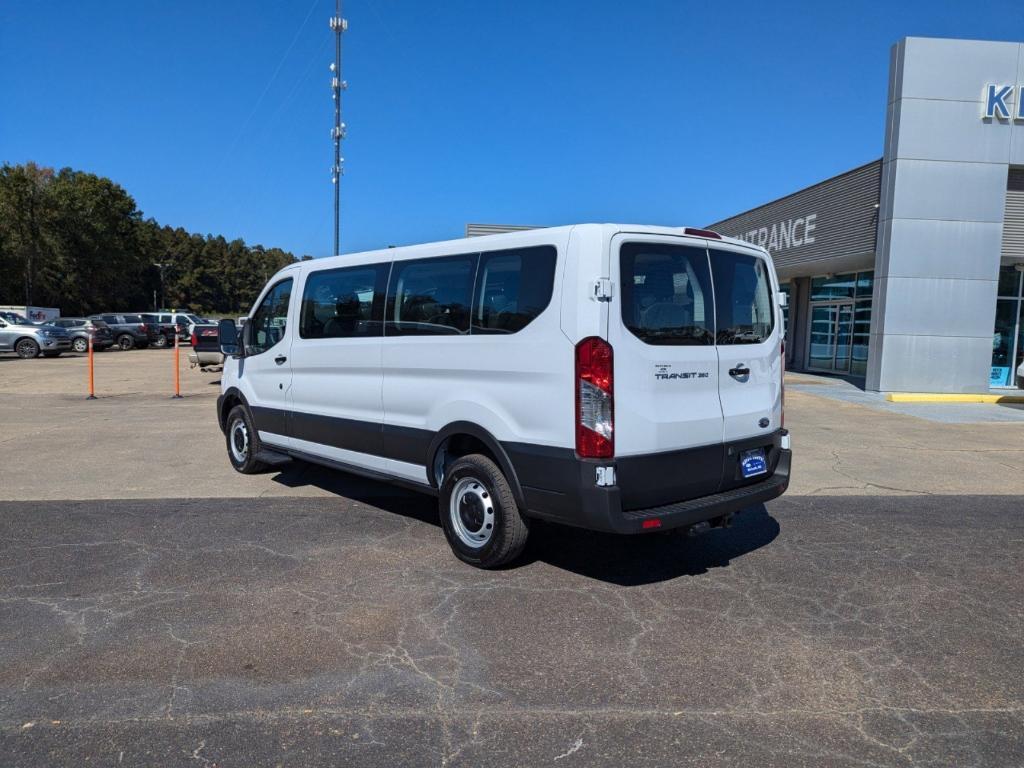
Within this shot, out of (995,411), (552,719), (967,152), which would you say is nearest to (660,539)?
(552,719)

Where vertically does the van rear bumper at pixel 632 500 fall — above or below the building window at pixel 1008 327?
below

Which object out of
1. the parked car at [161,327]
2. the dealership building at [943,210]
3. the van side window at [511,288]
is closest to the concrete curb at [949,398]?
the dealership building at [943,210]

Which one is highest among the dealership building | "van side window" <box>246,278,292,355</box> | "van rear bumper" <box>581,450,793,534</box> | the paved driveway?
the dealership building

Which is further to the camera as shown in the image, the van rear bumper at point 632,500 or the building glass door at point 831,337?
the building glass door at point 831,337

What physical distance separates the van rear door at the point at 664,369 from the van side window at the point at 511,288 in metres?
0.44

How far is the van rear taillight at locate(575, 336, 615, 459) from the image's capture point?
3.98 m

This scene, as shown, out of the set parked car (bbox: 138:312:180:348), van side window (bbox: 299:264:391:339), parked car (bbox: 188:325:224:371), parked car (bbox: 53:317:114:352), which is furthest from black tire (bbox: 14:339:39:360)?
van side window (bbox: 299:264:391:339)

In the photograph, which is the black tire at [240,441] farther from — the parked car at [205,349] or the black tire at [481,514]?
the parked car at [205,349]

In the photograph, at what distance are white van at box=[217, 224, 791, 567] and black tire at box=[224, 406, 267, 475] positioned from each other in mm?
1806

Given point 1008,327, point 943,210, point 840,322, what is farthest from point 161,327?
point 1008,327

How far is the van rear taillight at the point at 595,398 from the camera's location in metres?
3.98

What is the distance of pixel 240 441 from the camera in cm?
775

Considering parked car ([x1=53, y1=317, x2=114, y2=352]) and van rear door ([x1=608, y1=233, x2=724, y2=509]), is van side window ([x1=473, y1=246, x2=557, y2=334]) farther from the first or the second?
parked car ([x1=53, y1=317, x2=114, y2=352])

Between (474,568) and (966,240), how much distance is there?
1590cm
